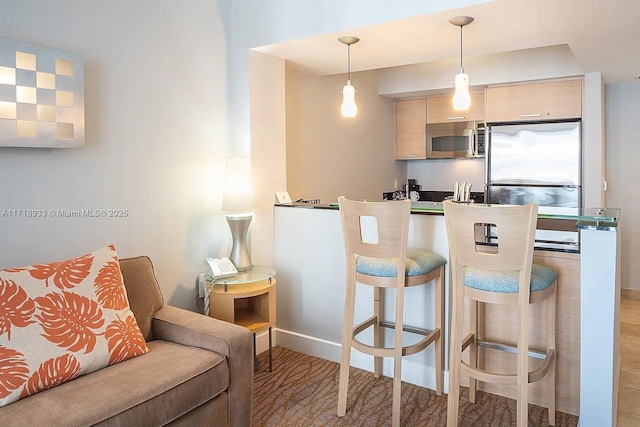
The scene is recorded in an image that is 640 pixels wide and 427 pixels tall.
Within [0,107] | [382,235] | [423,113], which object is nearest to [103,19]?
[0,107]

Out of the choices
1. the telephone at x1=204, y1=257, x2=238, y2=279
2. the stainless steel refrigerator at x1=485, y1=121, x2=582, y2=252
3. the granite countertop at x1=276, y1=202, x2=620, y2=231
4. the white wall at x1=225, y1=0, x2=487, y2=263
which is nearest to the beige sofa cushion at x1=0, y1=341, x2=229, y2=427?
A: the telephone at x1=204, y1=257, x2=238, y2=279

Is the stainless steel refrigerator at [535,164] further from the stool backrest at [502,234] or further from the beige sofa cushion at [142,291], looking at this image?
the beige sofa cushion at [142,291]

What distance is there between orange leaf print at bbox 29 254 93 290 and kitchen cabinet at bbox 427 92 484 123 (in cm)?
407

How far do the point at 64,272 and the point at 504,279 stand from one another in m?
1.93

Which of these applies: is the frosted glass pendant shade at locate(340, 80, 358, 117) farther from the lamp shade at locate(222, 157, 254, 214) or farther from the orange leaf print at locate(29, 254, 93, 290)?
the orange leaf print at locate(29, 254, 93, 290)

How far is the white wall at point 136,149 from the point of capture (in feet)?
7.36

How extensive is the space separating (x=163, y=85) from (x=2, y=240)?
1230mm

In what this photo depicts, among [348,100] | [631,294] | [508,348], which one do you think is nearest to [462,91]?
[348,100]

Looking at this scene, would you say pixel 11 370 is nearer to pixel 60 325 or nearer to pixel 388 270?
pixel 60 325

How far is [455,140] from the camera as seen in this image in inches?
200

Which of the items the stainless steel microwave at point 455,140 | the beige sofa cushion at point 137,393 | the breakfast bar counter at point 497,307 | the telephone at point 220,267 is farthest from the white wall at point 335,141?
the beige sofa cushion at point 137,393

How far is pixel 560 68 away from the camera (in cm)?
416

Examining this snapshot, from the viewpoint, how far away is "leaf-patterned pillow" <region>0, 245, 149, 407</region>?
1.71m

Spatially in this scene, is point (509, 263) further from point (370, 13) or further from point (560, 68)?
point (560, 68)
